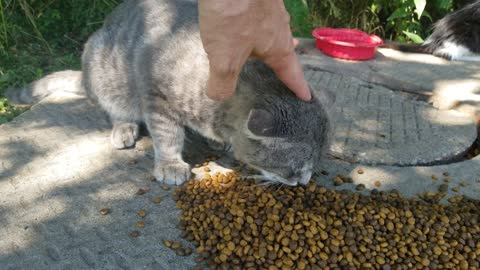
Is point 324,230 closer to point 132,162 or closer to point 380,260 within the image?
point 380,260

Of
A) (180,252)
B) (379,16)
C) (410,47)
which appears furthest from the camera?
(379,16)

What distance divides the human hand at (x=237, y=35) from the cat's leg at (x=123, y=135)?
158 centimetres

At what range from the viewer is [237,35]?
1474 millimetres

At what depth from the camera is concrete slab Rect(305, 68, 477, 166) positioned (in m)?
3.16

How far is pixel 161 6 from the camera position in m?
3.27

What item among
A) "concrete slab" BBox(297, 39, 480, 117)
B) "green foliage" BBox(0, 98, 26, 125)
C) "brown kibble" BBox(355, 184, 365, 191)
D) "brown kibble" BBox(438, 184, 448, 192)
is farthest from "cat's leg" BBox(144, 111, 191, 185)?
"concrete slab" BBox(297, 39, 480, 117)

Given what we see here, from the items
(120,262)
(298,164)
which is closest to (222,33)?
(298,164)

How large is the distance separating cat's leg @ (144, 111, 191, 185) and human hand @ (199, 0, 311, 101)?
1.14 meters

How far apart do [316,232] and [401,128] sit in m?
1.63

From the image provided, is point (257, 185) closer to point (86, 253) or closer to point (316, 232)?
point (316, 232)

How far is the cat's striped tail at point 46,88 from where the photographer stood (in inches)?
153

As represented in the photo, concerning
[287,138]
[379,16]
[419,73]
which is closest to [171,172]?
[287,138]

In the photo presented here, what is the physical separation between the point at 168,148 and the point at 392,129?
1.78 metres

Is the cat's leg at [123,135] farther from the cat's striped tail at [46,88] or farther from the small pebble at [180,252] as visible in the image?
the small pebble at [180,252]
